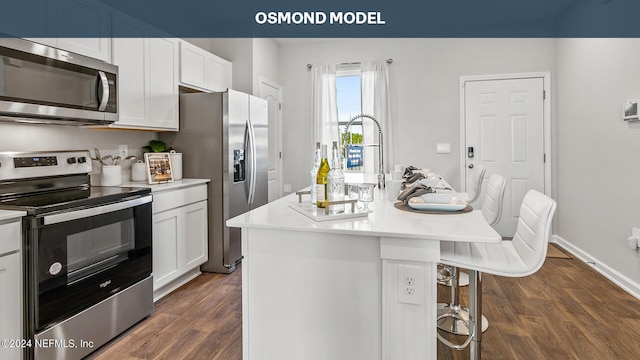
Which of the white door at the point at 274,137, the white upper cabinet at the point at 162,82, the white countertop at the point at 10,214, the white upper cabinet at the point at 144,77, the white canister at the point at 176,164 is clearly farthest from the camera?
the white door at the point at 274,137

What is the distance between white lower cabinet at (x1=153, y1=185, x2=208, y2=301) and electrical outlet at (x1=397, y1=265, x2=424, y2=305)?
202 centimetres

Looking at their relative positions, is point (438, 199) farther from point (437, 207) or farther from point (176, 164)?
point (176, 164)

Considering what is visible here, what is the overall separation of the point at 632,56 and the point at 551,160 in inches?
71.8

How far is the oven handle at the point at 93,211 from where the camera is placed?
71.6 inches

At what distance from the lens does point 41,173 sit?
2191mm

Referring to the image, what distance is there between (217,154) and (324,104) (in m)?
2.14

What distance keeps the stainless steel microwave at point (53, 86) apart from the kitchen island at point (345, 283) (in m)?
1.37

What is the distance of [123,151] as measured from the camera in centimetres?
316

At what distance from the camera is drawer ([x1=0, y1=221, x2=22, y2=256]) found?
1.65 m

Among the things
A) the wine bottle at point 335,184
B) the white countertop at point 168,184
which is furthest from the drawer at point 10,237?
the wine bottle at point 335,184
